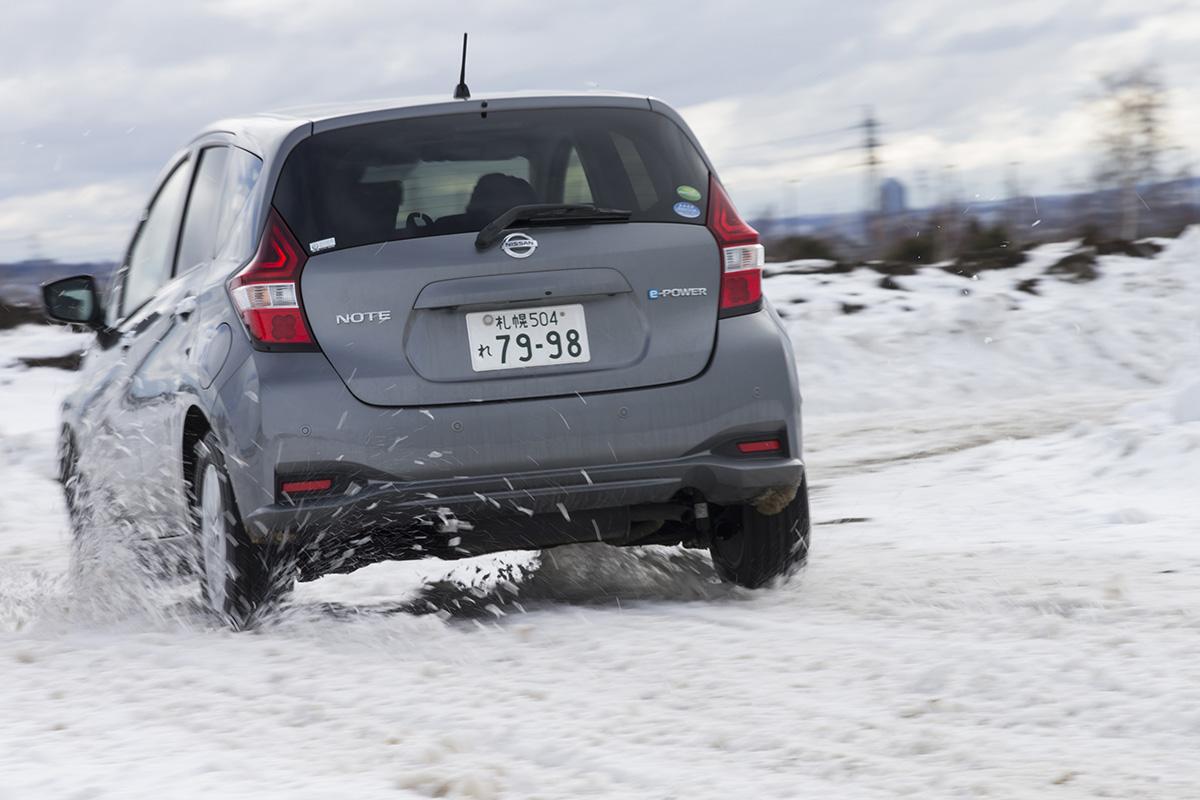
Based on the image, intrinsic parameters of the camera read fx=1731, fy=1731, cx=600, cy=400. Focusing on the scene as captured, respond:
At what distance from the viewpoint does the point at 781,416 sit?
5.36m

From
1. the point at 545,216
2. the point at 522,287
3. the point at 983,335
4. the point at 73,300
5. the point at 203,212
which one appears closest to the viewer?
the point at 522,287

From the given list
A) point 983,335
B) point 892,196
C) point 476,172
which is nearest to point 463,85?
point 476,172

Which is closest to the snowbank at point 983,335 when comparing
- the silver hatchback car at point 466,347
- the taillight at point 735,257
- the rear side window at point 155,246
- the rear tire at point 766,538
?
the rear side window at point 155,246

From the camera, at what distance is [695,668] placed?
4.55m

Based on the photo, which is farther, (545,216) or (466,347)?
(545,216)

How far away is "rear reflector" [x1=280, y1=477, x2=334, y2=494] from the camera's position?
16.4 ft

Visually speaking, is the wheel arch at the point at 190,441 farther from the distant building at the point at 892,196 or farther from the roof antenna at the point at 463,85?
the distant building at the point at 892,196

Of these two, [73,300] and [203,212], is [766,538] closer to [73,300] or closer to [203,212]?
[203,212]

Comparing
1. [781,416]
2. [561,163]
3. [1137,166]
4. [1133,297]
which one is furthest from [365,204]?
[1137,166]

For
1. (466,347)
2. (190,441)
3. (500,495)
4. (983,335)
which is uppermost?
(466,347)

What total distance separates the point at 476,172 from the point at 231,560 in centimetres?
140

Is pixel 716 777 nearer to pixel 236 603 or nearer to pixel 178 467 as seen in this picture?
pixel 236 603

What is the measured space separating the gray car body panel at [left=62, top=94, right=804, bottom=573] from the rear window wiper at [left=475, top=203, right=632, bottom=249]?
4cm

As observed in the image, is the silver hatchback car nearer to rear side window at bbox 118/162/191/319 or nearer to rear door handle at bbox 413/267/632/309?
rear door handle at bbox 413/267/632/309
